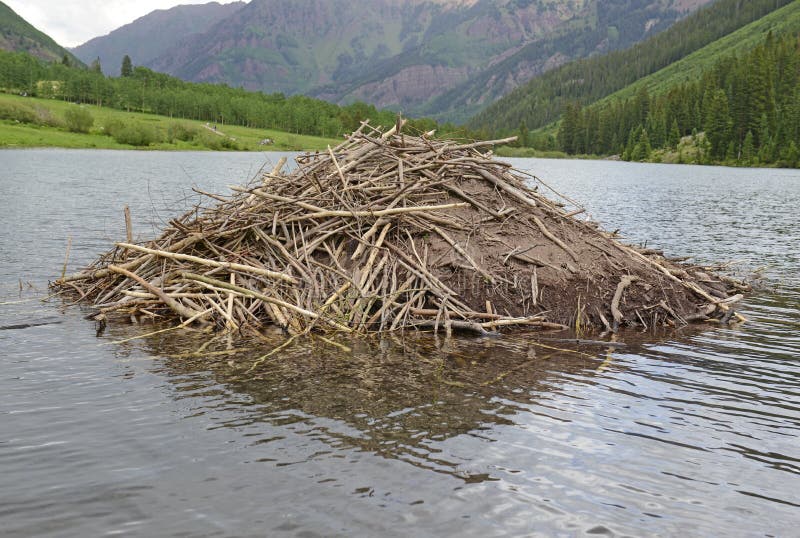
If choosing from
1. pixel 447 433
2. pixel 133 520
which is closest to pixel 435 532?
pixel 447 433

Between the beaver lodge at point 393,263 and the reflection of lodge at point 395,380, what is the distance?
2.77 feet

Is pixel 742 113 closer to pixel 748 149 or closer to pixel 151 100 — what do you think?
pixel 748 149

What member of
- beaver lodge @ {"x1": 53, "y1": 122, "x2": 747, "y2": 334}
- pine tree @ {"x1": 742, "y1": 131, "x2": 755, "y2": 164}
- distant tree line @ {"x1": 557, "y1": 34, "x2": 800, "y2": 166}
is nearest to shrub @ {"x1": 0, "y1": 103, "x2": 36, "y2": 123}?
beaver lodge @ {"x1": 53, "y1": 122, "x2": 747, "y2": 334}

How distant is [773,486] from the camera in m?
6.34

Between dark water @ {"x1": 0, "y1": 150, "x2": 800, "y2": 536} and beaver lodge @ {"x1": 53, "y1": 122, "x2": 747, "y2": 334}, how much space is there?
2.83 feet

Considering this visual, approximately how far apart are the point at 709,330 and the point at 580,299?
2859 mm

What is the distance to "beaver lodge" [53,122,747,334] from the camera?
471 inches

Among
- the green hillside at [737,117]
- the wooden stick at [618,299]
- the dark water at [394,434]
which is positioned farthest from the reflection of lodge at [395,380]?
the green hillside at [737,117]

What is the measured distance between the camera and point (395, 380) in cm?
911

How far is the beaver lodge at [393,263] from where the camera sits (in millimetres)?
11953

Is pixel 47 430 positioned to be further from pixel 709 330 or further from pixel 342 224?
pixel 709 330

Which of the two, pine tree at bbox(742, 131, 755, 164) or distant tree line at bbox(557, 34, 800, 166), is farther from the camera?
pine tree at bbox(742, 131, 755, 164)

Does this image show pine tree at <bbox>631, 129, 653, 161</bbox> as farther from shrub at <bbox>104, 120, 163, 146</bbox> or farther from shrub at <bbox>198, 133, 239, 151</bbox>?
shrub at <bbox>104, 120, 163, 146</bbox>

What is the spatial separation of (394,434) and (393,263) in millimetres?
5516
